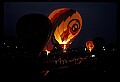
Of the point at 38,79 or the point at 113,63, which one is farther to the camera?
the point at 113,63

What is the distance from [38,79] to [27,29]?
610 centimetres

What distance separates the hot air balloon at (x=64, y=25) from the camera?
2092 centimetres

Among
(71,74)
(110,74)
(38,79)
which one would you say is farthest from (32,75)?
(110,74)

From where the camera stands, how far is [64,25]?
2198cm

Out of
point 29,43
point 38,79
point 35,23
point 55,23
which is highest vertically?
point 55,23

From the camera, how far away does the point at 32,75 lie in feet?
23.4

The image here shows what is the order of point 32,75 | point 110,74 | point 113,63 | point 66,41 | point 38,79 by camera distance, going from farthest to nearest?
1. point 66,41
2. point 113,63
3. point 110,74
4. point 32,75
5. point 38,79

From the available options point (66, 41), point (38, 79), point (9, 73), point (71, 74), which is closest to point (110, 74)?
point (71, 74)

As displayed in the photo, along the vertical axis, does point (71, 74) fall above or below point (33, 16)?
below

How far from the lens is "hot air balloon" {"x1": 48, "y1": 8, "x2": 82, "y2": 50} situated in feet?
68.6

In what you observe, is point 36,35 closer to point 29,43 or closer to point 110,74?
point 29,43

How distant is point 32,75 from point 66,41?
45.6 feet

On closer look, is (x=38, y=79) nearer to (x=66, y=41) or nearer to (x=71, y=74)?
(x=71, y=74)

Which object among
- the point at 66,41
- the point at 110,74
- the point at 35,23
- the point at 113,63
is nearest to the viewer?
the point at 110,74
